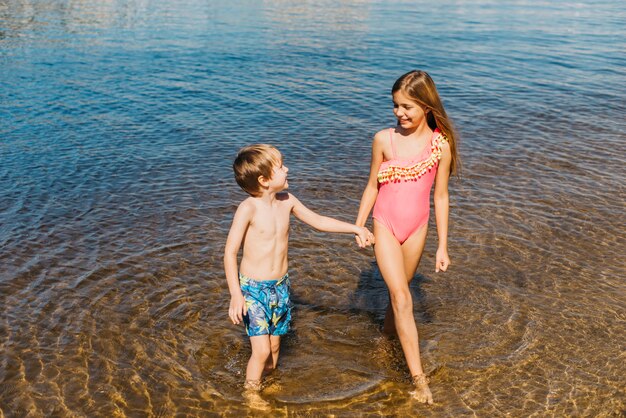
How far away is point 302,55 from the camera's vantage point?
22.4 metres

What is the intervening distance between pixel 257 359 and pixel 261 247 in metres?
0.94

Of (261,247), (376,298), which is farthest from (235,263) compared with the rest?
(376,298)

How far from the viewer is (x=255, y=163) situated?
15.3ft

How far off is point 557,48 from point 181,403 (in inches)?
915

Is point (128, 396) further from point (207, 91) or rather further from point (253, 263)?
point (207, 91)

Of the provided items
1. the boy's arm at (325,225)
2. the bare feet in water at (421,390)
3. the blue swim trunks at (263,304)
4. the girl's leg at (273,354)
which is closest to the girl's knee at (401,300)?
the boy's arm at (325,225)

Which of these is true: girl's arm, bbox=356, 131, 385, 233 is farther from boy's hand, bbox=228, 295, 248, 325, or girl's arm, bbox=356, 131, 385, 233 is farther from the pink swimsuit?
boy's hand, bbox=228, 295, 248, 325

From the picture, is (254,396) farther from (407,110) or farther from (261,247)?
(407,110)

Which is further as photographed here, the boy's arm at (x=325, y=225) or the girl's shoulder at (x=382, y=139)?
the girl's shoulder at (x=382, y=139)

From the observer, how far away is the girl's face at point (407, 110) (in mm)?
4969

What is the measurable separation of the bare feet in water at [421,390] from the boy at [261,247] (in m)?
1.22

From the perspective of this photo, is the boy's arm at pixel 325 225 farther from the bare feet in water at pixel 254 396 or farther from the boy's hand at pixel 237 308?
the bare feet in water at pixel 254 396

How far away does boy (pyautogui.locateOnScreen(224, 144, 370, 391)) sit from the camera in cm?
471

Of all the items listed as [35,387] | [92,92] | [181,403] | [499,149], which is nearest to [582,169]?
[499,149]
